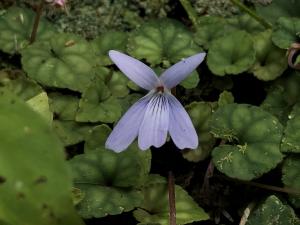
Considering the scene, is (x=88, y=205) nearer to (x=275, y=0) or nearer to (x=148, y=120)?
(x=148, y=120)

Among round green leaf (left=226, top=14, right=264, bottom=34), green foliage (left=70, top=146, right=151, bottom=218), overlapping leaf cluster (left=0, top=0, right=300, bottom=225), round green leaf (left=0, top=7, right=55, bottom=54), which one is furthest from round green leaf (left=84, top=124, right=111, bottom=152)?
round green leaf (left=226, top=14, right=264, bottom=34)

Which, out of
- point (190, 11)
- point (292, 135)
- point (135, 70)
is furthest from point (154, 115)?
point (190, 11)

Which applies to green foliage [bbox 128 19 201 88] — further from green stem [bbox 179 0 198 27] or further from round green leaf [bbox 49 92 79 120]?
round green leaf [bbox 49 92 79 120]

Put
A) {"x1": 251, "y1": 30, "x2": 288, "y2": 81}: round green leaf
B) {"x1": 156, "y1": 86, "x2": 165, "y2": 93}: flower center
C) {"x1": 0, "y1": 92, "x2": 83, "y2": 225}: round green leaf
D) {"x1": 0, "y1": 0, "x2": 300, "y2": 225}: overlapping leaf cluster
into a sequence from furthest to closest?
{"x1": 251, "y1": 30, "x2": 288, "y2": 81}: round green leaf
{"x1": 0, "y1": 0, "x2": 300, "y2": 225}: overlapping leaf cluster
{"x1": 156, "y1": 86, "x2": 165, "y2": 93}: flower center
{"x1": 0, "y1": 92, "x2": 83, "y2": 225}: round green leaf

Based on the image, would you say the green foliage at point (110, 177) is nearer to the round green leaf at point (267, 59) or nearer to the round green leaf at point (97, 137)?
the round green leaf at point (97, 137)

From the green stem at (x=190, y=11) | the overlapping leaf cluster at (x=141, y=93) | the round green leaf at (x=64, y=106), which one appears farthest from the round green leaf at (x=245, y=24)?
the round green leaf at (x=64, y=106)

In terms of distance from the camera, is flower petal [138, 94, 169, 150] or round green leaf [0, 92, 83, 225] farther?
flower petal [138, 94, 169, 150]

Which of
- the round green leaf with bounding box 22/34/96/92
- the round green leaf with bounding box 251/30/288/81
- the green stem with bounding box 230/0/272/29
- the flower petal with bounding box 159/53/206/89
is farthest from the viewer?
the green stem with bounding box 230/0/272/29

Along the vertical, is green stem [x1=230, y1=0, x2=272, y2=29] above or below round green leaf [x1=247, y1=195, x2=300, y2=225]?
above
